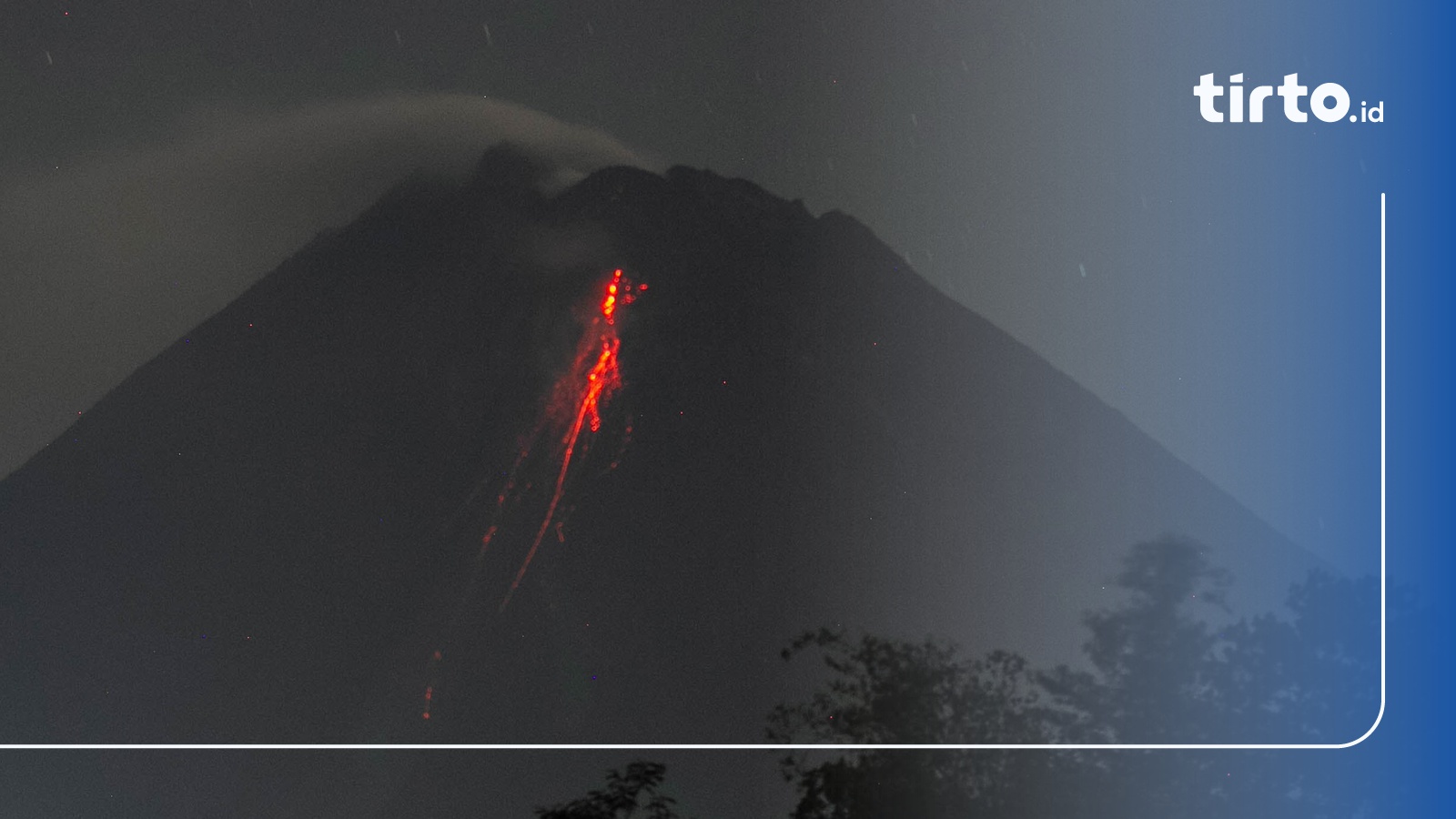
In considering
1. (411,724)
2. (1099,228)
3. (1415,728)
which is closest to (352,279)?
(411,724)

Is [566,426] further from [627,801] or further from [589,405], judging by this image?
[627,801]

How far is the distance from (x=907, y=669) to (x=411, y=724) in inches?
59.8

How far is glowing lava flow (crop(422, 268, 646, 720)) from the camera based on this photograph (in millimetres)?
3682

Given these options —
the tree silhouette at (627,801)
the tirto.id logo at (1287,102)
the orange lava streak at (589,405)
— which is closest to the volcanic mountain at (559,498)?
the orange lava streak at (589,405)

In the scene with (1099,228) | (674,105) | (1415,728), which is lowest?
(1415,728)

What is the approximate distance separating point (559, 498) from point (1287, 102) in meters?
2.66

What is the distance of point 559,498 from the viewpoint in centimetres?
386

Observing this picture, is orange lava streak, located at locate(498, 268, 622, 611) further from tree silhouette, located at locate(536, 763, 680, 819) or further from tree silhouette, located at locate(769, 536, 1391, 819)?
tree silhouette, located at locate(769, 536, 1391, 819)

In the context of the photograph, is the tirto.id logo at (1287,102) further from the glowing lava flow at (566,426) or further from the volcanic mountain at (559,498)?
the glowing lava flow at (566,426)

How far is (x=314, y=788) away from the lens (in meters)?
3.47

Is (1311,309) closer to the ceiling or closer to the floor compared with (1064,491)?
closer to the ceiling

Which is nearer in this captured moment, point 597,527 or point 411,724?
point 411,724

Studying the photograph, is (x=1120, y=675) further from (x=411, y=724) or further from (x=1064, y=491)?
(x=411, y=724)

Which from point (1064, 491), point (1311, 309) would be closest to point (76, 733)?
point (1064, 491)
